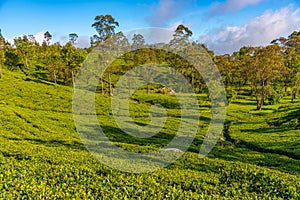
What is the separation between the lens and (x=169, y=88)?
335 feet

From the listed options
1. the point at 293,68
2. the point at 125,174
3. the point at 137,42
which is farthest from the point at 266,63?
the point at 125,174

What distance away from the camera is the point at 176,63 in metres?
108

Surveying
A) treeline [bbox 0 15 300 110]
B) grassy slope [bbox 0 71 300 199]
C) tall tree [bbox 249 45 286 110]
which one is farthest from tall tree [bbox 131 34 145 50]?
grassy slope [bbox 0 71 300 199]

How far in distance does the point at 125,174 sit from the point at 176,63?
94.2 metres

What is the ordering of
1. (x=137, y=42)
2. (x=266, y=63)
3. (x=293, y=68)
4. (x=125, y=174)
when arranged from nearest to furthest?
(x=125, y=174) → (x=266, y=63) → (x=293, y=68) → (x=137, y=42)

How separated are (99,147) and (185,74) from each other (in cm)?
8713

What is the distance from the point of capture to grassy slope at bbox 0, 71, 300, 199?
13070mm

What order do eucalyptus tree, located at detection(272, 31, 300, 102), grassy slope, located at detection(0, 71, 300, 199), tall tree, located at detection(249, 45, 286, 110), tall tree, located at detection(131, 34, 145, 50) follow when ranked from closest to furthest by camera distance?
grassy slope, located at detection(0, 71, 300, 199) → tall tree, located at detection(249, 45, 286, 110) → eucalyptus tree, located at detection(272, 31, 300, 102) → tall tree, located at detection(131, 34, 145, 50)

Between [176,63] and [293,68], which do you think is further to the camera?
[176,63]

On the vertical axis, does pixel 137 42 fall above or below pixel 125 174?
above

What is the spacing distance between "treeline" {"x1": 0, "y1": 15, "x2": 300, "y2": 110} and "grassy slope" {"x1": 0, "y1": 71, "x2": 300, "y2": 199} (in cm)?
2273

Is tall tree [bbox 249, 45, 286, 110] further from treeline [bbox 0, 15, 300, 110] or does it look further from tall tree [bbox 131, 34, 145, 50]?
tall tree [bbox 131, 34, 145, 50]

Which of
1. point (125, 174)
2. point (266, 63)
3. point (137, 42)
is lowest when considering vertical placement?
point (125, 174)

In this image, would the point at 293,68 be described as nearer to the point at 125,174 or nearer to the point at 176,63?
the point at 176,63
